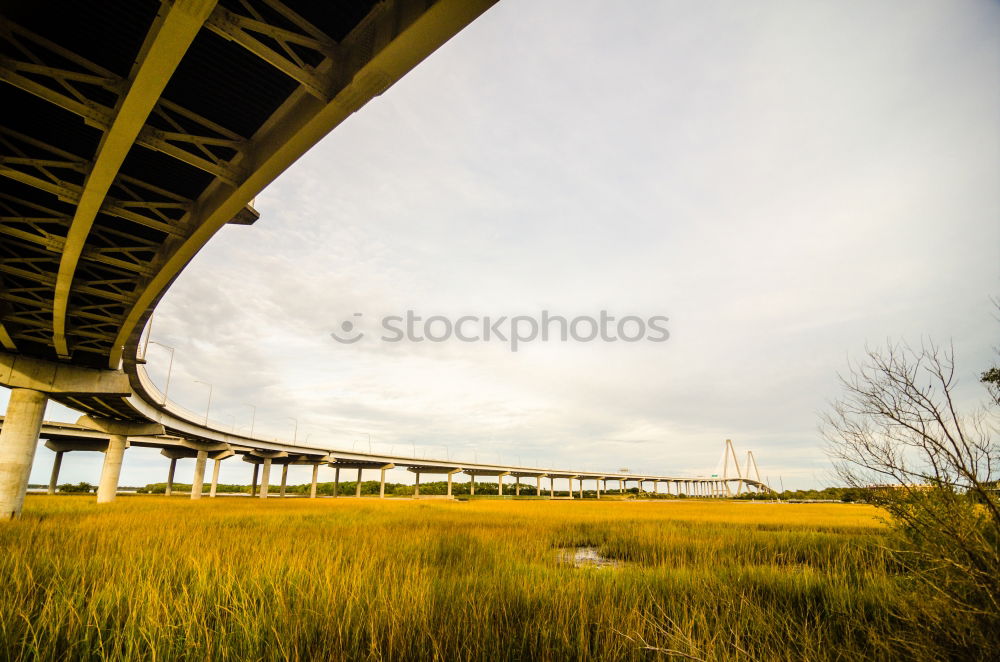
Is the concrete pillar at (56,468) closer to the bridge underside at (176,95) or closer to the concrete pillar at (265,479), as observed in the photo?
the concrete pillar at (265,479)

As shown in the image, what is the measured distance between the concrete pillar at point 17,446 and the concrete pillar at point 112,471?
63.0 feet

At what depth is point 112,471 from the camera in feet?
119

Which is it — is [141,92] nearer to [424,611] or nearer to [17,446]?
[424,611]

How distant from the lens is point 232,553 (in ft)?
28.0

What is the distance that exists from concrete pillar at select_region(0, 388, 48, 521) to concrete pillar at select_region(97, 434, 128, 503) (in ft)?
63.0

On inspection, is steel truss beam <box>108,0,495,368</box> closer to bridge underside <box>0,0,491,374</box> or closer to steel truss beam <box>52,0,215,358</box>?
bridge underside <box>0,0,491,374</box>

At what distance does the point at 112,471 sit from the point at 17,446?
70.4ft

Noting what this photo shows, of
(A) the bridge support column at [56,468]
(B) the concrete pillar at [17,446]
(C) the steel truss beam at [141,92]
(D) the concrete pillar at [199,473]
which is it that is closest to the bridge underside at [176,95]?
(C) the steel truss beam at [141,92]

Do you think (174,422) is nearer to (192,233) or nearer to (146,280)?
(146,280)

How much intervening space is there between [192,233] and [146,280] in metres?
3.47

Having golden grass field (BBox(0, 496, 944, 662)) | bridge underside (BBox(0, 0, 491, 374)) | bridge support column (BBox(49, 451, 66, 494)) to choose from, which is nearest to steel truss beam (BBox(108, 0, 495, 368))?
bridge underside (BBox(0, 0, 491, 374))

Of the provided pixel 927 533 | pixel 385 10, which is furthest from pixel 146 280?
pixel 927 533

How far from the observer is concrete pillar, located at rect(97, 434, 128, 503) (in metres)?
35.3

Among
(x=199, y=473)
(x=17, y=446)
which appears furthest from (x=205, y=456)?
(x=17, y=446)
